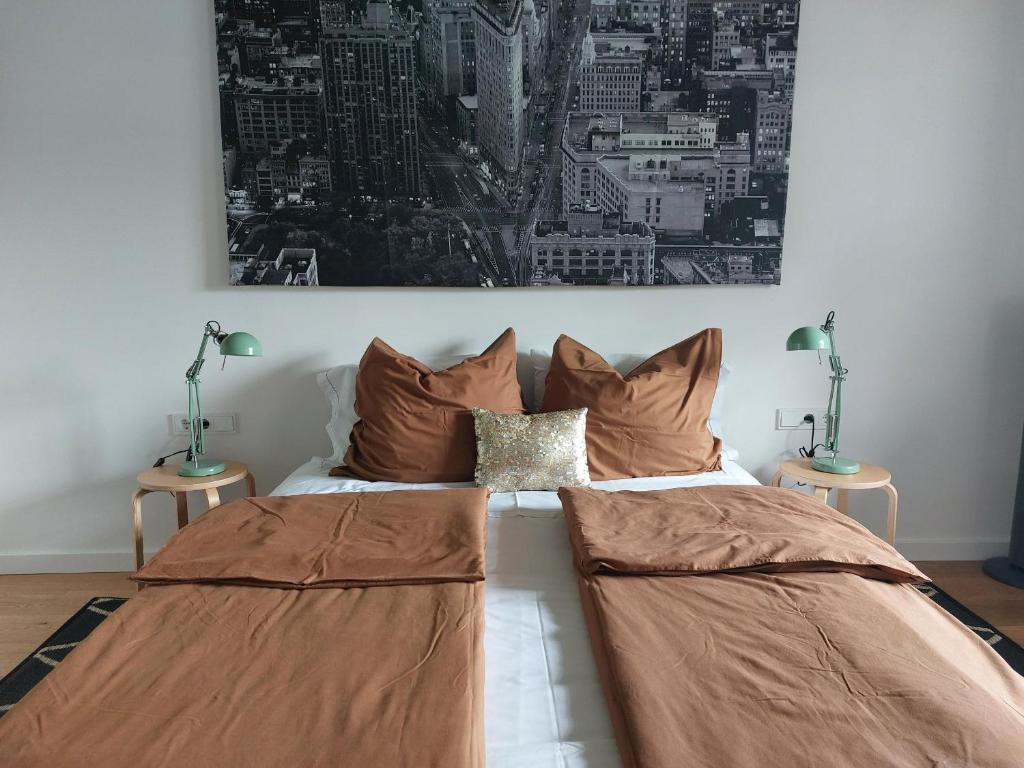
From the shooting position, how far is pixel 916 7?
8.42 ft

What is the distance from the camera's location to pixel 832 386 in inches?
104

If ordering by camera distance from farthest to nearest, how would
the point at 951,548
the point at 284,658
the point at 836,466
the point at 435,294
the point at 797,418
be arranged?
the point at 951,548 < the point at 797,418 < the point at 435,294 < the point at 836,466 < the point at 284,658

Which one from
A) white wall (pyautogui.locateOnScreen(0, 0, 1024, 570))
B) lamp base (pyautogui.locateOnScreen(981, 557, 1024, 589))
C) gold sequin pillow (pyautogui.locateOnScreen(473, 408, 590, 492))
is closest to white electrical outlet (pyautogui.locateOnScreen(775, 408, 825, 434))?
white wall (pyautogui.locateOnScreen(0, 0, 1024, 570))

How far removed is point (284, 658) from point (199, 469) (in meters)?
1.45

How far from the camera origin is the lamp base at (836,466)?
96.3 inches

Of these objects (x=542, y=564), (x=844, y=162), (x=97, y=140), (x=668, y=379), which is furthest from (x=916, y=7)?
(x=97, y=140)

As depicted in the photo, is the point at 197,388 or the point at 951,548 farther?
the point at 951,548

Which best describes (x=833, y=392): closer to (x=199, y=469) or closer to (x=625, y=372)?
(x=625, y=372)

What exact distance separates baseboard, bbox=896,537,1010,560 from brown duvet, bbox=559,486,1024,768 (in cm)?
136

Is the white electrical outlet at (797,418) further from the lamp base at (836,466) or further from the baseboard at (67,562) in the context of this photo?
Result: the baseboard at (67,562)

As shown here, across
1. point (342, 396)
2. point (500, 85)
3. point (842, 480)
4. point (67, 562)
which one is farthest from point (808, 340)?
point (67, 562)

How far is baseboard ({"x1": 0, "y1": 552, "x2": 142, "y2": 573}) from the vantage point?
110 inches

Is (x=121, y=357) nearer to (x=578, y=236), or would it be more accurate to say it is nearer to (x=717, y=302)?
(x=578, y=236)

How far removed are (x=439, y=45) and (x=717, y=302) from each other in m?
1.42
